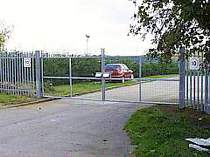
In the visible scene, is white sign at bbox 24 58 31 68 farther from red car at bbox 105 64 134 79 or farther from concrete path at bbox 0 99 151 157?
red car at bbox 105 64 134 79

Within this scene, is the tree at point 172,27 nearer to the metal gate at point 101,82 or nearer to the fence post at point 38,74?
the metal gate at point 101,82

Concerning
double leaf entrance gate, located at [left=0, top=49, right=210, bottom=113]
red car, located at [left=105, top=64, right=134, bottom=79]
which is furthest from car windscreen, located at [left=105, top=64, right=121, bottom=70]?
double leaf entrance gate, located at [left=0, top=49, right=210, bottom=113]

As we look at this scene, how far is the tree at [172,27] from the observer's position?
1109 centimetres

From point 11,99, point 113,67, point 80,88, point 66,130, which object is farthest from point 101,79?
point 113,67

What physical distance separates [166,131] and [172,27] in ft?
10.7

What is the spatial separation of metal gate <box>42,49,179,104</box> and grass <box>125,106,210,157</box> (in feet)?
12.6

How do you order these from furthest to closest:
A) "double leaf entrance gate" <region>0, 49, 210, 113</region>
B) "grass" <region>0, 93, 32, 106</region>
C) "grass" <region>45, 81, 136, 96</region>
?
"grass" <region>45, 81, 136, 96</region> → "grass" <region>0, 93, 32, 106</region> → "double leaf entrance gate" <region>0, 49, 210, 113</region>

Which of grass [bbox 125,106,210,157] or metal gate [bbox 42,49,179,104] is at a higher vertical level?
metal gate [bbox 42,49,179,104]

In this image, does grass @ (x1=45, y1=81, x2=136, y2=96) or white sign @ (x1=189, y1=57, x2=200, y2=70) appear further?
grass @ (x1=45, y1=81, x2=136, y2=96)

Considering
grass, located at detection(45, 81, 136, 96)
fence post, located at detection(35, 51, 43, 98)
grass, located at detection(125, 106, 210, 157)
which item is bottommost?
grass, located at detection(125, 106, 210, 157)

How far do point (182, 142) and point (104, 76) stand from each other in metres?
9.86

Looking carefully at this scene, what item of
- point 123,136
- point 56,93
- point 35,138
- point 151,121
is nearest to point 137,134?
point 123,136

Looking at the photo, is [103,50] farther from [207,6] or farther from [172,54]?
[207,6]

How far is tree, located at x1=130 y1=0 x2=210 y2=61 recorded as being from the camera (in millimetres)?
11094
